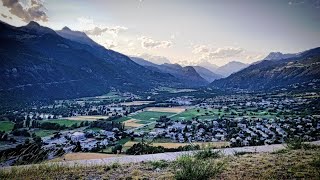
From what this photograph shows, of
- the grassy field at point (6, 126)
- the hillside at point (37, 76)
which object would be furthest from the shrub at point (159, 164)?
the hillside at point (37, 76)

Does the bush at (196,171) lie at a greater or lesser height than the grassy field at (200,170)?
greater

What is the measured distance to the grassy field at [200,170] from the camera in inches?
256

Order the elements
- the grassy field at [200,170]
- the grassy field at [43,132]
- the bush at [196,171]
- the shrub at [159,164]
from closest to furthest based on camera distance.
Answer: the bush at [196,171] → the grassy field at [200,170] → the shrub at [159,164] → the grassy field at [43,132]

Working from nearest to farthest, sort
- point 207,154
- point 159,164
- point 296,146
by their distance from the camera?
point 159,164, point 207,154, point 296,146

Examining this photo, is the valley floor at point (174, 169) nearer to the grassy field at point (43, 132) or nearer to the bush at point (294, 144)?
the bush at point (294, 144)

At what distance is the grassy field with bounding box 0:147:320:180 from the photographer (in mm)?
6500

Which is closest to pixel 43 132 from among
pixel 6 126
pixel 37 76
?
pixel 6 126

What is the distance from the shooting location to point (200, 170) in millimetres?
6465

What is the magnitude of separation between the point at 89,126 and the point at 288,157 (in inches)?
2235

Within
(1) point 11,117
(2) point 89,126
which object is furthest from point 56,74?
(2) point 89,126

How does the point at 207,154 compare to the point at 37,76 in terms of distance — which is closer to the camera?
the point at 207,154

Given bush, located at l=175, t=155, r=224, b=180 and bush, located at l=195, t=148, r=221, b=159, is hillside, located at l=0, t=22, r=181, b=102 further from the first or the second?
bush, located at l=175, t=155, r=224, b=180

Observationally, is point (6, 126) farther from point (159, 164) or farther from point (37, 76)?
point (37, 76)

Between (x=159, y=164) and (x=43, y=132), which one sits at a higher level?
(x=159, y=164)
